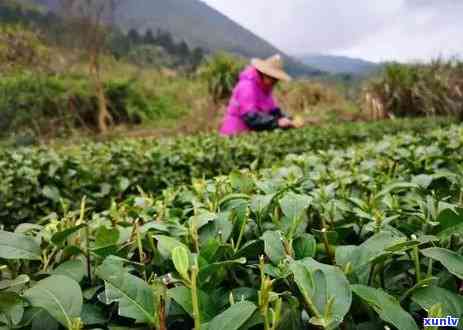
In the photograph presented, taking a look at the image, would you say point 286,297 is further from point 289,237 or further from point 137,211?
point 137,211

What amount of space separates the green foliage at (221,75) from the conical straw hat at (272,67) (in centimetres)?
613

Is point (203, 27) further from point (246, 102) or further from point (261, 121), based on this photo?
point (261, 121)

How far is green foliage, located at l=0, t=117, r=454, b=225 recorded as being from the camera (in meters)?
2.84

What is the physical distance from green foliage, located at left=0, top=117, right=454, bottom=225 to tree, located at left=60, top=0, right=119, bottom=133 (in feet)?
26.7

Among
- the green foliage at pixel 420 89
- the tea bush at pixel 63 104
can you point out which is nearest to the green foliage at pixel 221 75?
the tea bush at pixel 63 104

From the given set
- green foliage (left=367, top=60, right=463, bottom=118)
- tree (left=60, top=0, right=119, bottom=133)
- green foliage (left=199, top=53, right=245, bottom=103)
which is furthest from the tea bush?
green foliage (left=367, top=60, right=463, bottom=118)

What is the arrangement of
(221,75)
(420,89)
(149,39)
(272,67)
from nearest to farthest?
1. (272,67)
2. (420,89)
3. (221,75)
4. (149,39)

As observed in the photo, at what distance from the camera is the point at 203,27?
244 ft

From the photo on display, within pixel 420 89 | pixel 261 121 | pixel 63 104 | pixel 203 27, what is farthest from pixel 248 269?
pixel 203 27

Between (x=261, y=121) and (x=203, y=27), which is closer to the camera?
(x=261, y=121)

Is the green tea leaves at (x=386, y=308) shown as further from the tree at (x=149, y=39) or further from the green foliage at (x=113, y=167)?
the tree at (x=149, y=39)

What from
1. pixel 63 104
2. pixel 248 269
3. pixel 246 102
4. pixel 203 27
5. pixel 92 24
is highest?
pixel 203 27

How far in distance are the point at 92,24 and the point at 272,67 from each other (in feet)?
21.9

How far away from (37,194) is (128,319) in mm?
2302
